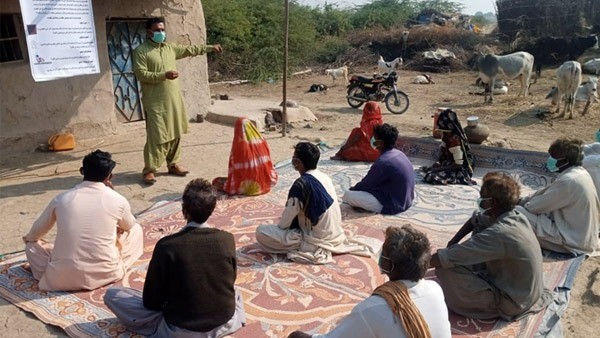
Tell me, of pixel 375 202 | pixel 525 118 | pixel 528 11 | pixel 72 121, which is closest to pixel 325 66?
pixel 528 11

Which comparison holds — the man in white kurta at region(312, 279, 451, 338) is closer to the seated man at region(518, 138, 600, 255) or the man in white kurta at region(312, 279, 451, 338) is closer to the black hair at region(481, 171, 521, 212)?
the black hair at region(481, 171, 521, 212)

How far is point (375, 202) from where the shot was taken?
17.2ft

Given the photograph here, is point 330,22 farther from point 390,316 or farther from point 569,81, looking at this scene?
point 390,316

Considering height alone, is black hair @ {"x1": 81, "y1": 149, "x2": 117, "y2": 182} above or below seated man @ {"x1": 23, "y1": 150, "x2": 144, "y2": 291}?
above

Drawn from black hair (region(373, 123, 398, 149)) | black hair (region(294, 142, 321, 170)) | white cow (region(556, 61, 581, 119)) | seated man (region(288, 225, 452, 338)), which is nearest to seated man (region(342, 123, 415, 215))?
black hair (region(373, 123, 398, 149))

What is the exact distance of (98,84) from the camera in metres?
8.05

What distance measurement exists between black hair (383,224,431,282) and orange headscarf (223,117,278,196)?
147 inches

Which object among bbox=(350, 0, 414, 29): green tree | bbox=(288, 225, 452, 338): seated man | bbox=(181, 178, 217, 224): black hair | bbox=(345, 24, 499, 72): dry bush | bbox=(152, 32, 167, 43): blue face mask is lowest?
bbox=(288, 225, 452, 338): seated man

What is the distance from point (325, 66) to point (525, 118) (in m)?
11.5

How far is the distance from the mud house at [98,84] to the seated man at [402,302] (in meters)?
6.76

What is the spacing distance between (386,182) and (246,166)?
163 centimetres

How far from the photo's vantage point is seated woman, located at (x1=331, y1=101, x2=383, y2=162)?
23.4ft

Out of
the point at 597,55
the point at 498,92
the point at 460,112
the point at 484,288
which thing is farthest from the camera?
the point at 597,55

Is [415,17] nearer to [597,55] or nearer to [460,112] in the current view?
[597,55]
